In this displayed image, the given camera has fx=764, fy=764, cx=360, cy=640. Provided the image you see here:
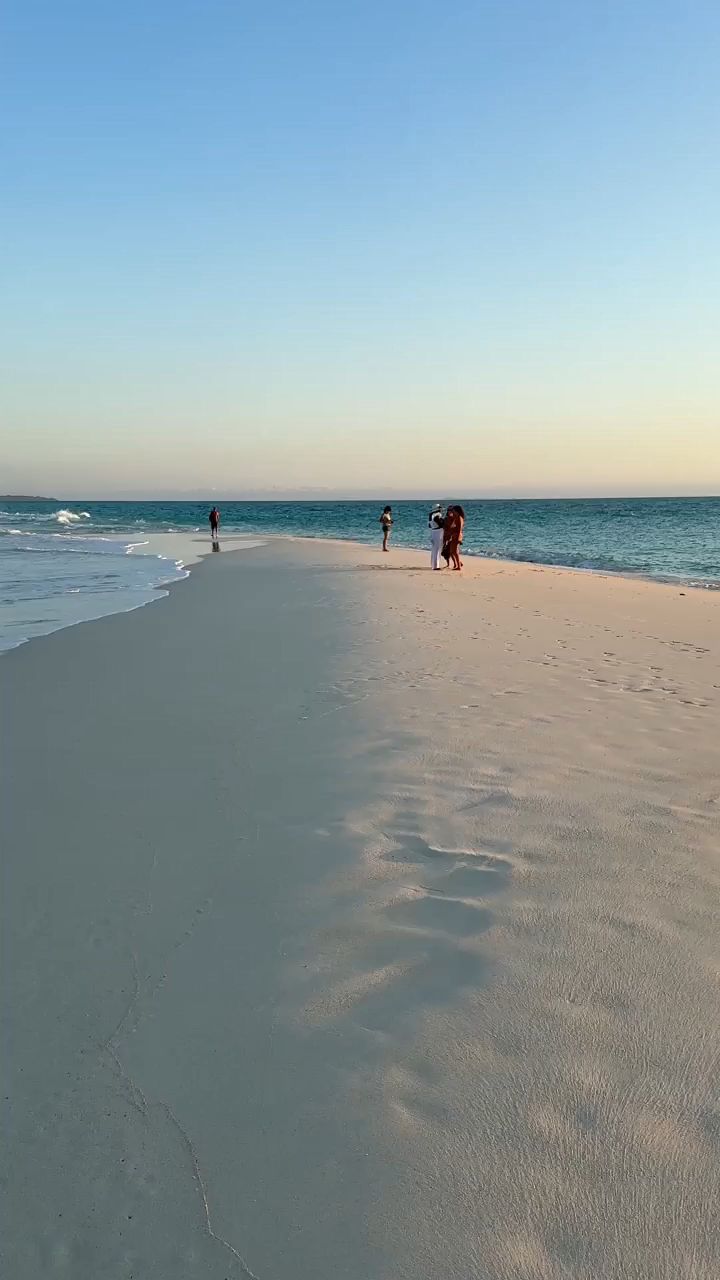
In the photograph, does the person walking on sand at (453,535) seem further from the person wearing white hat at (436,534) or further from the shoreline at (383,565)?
the shoreline at (383,565)

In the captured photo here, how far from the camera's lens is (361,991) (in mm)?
3154

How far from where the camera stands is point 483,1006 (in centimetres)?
304

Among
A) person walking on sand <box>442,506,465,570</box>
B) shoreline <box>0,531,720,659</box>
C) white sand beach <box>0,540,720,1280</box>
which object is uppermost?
person walking on sand <box>442,506,465,570</box>

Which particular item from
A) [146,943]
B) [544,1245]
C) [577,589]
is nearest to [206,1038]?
[146,943]

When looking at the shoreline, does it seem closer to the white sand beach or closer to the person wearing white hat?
the person wearing white hat

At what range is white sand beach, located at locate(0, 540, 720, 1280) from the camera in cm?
219

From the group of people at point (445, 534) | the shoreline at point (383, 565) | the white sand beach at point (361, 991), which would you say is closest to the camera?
the white sand beach at point (361, 991)

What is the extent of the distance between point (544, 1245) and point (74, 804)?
3793 millimetres

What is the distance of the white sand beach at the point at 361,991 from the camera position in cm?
219

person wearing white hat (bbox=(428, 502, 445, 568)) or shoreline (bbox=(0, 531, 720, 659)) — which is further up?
person wearing white hat (bbox=(428, 502, 445, 568))

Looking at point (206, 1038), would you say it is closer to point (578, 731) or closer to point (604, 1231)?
point (604, 1231)

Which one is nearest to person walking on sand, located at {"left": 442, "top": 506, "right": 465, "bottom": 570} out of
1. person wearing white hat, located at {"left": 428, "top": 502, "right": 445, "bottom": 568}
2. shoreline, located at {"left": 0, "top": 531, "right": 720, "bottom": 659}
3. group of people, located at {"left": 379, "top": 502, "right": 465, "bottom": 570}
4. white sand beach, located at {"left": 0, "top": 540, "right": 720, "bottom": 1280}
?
group of people, located at {"left": 379, "top": 502, "right": 465, "bottom": 570}

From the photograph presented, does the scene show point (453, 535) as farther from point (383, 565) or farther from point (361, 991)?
point (361, 991)

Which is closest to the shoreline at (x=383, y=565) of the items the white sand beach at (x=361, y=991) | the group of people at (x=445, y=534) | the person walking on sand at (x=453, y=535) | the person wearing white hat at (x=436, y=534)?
the person wearing white hat at (x=436, y=534)
